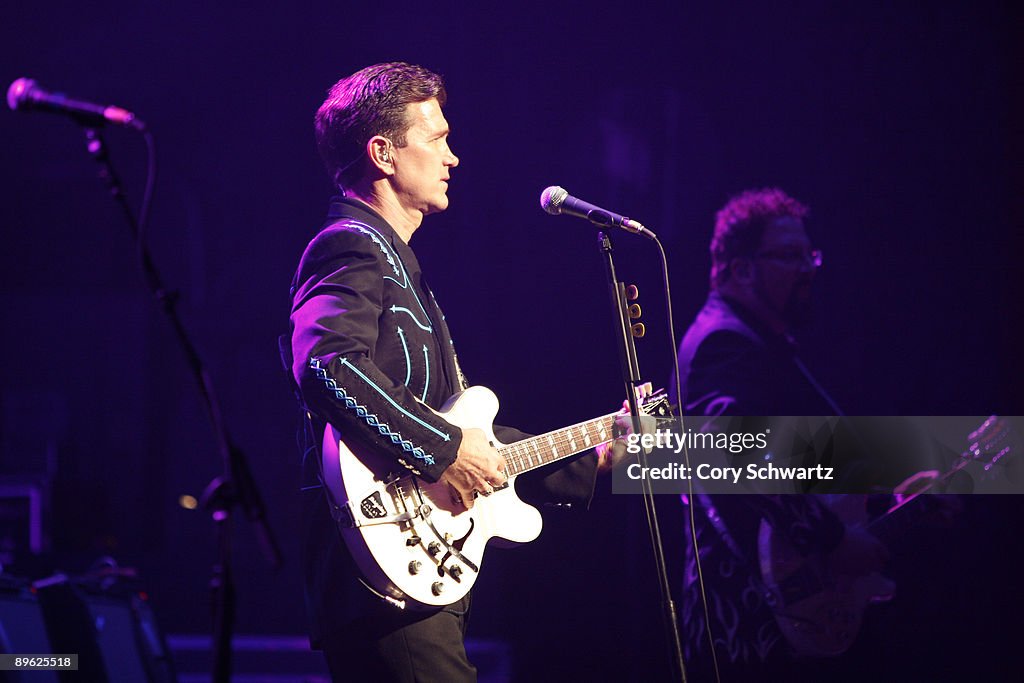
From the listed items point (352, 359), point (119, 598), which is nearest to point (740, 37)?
point (352, 359)

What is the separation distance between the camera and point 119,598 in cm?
392

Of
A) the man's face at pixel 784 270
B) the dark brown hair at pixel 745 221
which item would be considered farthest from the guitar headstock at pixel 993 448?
the dark brown hair at pixel 745 221

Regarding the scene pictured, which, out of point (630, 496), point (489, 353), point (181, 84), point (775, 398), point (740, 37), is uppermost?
point (181, 84)

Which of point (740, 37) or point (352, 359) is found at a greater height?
point (740, 37)

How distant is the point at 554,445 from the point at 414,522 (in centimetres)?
67

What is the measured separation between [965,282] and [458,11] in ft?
9.84

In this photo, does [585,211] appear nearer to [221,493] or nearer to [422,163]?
[422,163]

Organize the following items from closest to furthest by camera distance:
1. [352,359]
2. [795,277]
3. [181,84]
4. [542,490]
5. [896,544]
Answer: [352,359]
[542,490]
[896,544]
[795,277]
[181,84]

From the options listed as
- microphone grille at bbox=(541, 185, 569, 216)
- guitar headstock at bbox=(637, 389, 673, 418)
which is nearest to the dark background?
guitar headstock at bbox=(637, 389, 673, 418)

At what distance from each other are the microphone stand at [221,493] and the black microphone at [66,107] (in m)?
0.04

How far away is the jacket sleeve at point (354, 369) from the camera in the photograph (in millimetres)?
2396

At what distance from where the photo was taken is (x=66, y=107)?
6.91 feet

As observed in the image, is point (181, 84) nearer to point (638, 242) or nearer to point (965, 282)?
point (638, 242)

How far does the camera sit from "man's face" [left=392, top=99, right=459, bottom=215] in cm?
299
